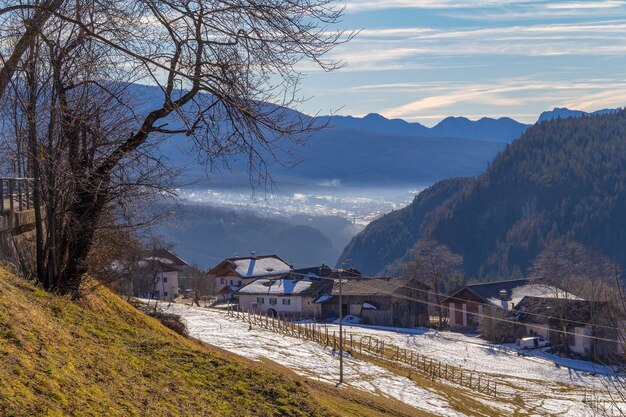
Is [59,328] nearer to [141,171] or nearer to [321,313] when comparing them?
[141,171]

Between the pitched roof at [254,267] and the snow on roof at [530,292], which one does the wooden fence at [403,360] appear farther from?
the pitched roof at [254,267]

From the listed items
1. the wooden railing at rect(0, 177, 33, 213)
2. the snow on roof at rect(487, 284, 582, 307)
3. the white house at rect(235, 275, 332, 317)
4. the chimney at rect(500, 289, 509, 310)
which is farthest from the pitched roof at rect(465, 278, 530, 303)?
the wooden railing at rect(0, 177, 33, 213)

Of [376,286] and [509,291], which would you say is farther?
[509,291]

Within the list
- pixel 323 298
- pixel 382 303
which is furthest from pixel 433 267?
pixel 323 298

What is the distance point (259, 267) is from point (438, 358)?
44996 mm

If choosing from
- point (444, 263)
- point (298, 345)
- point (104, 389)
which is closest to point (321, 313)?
point (444, 263)

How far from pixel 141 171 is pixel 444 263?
280 ft

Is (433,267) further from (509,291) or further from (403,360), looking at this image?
(403,360)

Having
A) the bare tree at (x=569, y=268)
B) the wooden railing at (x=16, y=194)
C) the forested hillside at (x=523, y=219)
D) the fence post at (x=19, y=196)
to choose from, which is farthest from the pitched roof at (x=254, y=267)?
the forested hillside at (x=523, y=219)

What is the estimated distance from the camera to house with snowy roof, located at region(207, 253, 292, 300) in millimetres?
90125

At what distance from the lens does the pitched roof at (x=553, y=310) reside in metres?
58.6

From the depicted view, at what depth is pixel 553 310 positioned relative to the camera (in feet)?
208

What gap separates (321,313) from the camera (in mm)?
76438

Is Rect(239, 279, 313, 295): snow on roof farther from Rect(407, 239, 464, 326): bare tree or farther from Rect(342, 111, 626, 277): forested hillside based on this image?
Rect(342, 111, 626, 277): forested hillside
